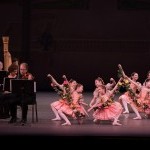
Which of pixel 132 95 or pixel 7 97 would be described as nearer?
pixel 7 97

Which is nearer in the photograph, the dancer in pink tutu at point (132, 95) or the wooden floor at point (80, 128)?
the wooden floor at point (80, 128)

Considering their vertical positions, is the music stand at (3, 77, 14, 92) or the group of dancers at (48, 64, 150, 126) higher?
the music stand at (3, 77, 14, 92)

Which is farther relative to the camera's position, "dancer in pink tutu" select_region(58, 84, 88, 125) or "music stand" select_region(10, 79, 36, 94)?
"dancer in pink tutu" select_region(58, 84, 88, 125)

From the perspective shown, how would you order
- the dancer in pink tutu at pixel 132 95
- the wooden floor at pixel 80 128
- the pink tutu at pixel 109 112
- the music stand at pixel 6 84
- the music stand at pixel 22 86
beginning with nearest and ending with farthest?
the wooden floor at pixel 80 128
the music stand at pixel 22 86
the music stand at pixel 6 84
the pink tutu at pixel 109 112
the dancer in pink tutu at pixel 132 95

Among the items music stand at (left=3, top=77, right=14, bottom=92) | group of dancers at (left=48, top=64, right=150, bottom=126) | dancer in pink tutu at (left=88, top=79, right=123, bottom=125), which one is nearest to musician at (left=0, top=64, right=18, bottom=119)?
music stand at (left=3, top=77, right=14, bottom=92)

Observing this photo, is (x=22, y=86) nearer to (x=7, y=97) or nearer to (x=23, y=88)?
(x=23, y=88)

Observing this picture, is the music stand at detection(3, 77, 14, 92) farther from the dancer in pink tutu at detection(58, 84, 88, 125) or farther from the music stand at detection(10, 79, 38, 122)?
the dancer in pink tutu at detection(58, 84, 88, 125)

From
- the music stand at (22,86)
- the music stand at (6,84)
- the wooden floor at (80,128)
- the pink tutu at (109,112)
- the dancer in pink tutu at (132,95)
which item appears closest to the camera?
the wooden floor at (80,128)

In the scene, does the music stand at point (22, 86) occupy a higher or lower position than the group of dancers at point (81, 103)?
higher

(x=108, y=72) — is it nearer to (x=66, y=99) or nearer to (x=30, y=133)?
(x=66, y=99)

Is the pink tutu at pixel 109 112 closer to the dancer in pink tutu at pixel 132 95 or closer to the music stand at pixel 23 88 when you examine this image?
the dancer in pink tutu at pixel 132 95

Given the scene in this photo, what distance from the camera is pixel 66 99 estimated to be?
430 inches

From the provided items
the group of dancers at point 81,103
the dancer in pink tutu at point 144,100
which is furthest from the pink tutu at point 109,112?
the dancer in pink tutu at point 144,100

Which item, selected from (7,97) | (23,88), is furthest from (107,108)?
(7,97)
